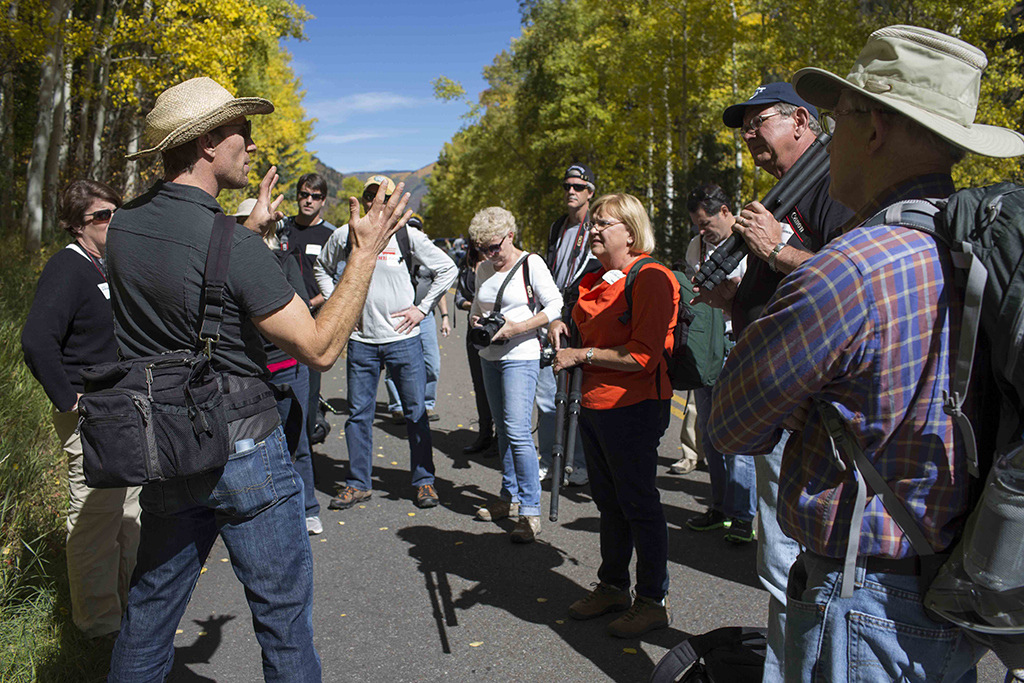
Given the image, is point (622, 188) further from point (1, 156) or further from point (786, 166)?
point (786, 166)

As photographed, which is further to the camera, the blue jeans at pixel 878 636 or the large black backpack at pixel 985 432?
the blue jeans at pixel 878 636

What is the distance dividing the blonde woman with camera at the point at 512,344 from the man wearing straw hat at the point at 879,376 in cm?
360

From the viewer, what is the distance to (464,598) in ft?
14.5

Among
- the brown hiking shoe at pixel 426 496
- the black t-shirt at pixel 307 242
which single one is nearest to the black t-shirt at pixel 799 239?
the brown hiking shoe at pixel 426 496

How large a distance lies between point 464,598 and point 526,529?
3.01 feet

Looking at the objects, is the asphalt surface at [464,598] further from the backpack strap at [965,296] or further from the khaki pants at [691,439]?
the backpack strap at [965,296]

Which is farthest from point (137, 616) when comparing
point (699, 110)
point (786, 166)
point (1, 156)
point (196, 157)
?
point (699, 110)

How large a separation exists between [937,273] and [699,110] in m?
31.9

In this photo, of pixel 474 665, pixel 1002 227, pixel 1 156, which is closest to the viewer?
pixel 1002 227

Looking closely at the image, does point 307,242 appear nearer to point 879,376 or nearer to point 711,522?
point 711,522

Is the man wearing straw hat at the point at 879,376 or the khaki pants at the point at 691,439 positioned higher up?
the man wearing straw hat at the point at 879,376

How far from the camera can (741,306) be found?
10.4ft

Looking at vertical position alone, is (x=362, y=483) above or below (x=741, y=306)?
below

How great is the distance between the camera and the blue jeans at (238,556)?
2412 millimetres
